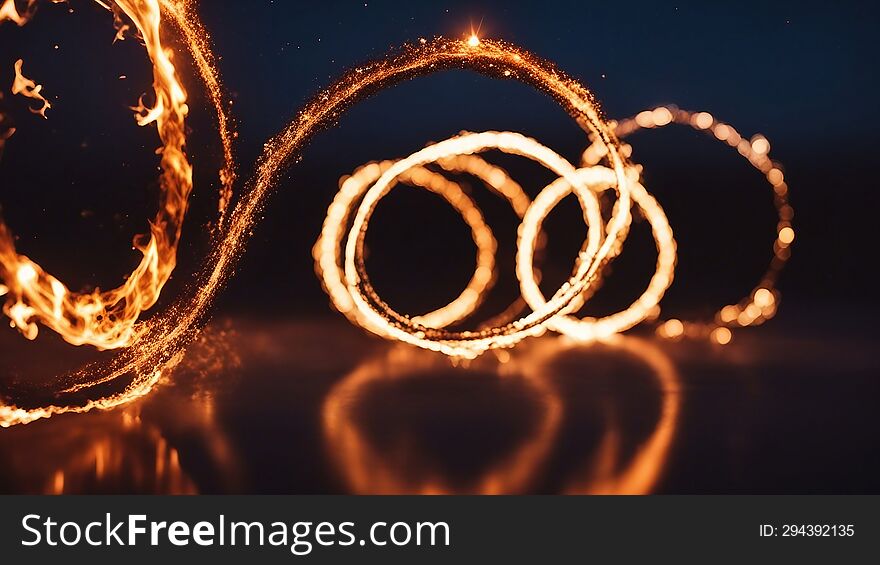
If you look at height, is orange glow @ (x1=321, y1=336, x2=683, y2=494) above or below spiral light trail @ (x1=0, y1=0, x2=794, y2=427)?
below

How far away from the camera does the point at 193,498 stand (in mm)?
3783

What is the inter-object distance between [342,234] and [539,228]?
1.51m

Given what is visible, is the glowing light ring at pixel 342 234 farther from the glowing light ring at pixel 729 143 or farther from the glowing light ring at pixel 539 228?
the glowing light ring at pixel 729 143

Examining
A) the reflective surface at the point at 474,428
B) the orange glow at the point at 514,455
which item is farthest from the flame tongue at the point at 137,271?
the orange glow at the point at 514,455

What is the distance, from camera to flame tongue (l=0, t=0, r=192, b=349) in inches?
190

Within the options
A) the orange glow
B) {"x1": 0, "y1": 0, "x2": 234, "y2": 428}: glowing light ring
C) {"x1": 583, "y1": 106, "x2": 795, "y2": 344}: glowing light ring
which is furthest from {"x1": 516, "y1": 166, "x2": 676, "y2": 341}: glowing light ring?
{"x1": 0, "y1": 0, "x2": 234, "y2": 428}: glowing light ring

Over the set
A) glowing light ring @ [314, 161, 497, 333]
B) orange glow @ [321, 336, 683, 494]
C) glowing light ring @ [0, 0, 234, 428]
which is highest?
glowing light ring @ [314, 161, 497, 333]

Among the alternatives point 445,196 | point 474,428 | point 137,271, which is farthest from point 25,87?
point 474,428

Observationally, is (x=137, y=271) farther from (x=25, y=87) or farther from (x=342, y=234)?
(x=25, y=87)

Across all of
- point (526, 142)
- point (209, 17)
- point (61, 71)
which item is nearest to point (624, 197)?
point (526, 142)

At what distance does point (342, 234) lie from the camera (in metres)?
6.80

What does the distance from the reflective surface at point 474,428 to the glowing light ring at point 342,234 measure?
2.12 feet

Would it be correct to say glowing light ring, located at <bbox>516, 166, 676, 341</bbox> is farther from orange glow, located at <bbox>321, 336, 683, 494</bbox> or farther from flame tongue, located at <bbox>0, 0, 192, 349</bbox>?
flame tongue, located at <bbox>0, 0, 192, 349</bbox>

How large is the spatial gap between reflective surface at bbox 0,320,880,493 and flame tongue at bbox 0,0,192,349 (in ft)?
1.43
